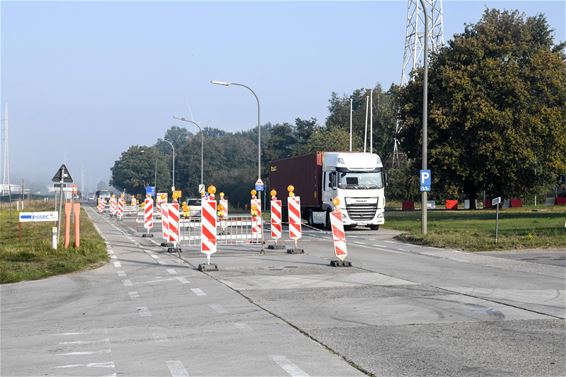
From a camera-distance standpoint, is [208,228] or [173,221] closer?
[208,228]

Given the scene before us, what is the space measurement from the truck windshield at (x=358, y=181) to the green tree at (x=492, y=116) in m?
13.2

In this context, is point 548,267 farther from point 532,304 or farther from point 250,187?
point 250,187

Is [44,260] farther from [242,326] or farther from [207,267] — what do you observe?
[242,326]

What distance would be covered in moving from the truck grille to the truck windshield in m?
0.86

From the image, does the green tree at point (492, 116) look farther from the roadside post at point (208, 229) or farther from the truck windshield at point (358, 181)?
the roadside post at point (208, 229)

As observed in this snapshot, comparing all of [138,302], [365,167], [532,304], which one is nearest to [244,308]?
[138,302]

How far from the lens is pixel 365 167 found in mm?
34594

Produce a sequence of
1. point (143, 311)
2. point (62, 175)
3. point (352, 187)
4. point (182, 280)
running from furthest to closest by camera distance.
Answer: point (352, 187) → point (62, 175) → point (182, 280) → point (143, 311)

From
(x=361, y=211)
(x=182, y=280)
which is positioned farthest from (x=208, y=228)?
(x=361, y=211)

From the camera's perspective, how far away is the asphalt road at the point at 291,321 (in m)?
7.68

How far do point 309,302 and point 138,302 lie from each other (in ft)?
9.39

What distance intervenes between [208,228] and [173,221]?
562cm

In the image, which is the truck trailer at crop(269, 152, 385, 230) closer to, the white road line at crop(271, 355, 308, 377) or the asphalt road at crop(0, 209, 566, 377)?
the asphalt road at crop(0, 209, 566, 377)

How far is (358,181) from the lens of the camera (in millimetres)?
34375
